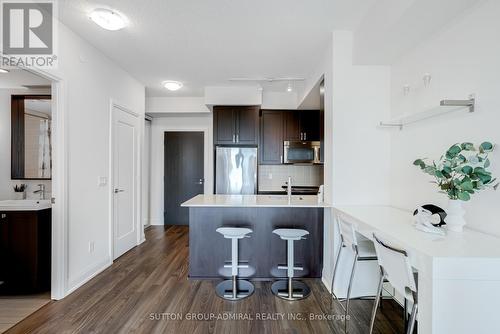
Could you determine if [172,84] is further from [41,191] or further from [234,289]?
[234,289]

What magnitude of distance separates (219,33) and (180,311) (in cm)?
276

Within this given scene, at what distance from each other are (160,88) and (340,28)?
3238 millimetres

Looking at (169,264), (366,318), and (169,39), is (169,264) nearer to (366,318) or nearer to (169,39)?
(366,318)

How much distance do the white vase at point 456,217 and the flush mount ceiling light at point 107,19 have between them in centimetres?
311

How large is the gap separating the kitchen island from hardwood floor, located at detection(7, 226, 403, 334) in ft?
0.56

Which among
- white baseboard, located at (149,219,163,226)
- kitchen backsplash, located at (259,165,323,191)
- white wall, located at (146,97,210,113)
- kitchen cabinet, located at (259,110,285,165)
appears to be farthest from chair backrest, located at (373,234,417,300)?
Result: white baseboard, located at (149,219,163,226)

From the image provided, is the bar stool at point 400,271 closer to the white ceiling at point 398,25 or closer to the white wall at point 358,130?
the white wall at point 358,130

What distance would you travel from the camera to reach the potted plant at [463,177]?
1.46 meters

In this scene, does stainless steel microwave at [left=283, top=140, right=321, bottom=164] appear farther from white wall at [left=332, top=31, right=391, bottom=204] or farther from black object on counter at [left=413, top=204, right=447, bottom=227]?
black object on counter at [left=413, top=204, right=447, bottom=227]

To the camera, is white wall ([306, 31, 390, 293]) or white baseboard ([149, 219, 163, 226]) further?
white baseboard ([149, 219, 163, 226])

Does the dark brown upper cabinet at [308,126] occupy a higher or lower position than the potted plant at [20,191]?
higher

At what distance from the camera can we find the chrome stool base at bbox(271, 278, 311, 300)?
2465 mm

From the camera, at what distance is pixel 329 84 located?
106 inches

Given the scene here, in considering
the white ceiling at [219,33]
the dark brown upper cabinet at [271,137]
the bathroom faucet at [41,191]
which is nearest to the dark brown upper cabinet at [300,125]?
the dark brown upper cabinet at [271,137]
